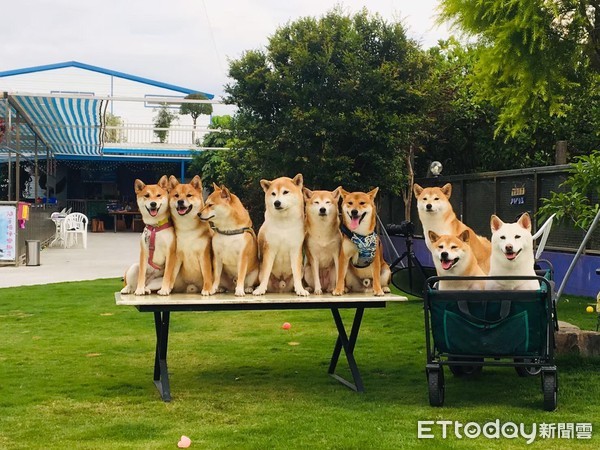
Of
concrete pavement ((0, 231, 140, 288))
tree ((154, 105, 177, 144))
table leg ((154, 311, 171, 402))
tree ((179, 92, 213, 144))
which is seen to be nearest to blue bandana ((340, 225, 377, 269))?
table leg ((154, 311, 171, 402))

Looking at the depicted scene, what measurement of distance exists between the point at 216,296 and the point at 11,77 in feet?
101

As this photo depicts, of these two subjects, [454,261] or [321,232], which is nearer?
[454,261]

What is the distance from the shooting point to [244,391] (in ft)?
16.3

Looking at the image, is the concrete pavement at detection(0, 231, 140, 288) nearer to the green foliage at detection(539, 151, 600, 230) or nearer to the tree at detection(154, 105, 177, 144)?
the green foliage at detection(539, 151, 600, 230)

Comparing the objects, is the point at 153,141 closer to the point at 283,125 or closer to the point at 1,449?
the point at 283,125

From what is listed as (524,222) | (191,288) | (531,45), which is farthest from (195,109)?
(524,222)

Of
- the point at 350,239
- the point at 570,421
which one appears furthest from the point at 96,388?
the point at 570,421

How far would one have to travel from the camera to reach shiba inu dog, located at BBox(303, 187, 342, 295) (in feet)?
16.3

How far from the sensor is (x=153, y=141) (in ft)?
90.9

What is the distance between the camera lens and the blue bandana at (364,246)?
496cm

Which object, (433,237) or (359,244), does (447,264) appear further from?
(359,244)

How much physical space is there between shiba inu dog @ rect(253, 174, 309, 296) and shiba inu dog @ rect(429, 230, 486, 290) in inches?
33.4

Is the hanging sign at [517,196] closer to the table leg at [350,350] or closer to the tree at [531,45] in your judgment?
the tree at [531,45]

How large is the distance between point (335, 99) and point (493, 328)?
844cm
